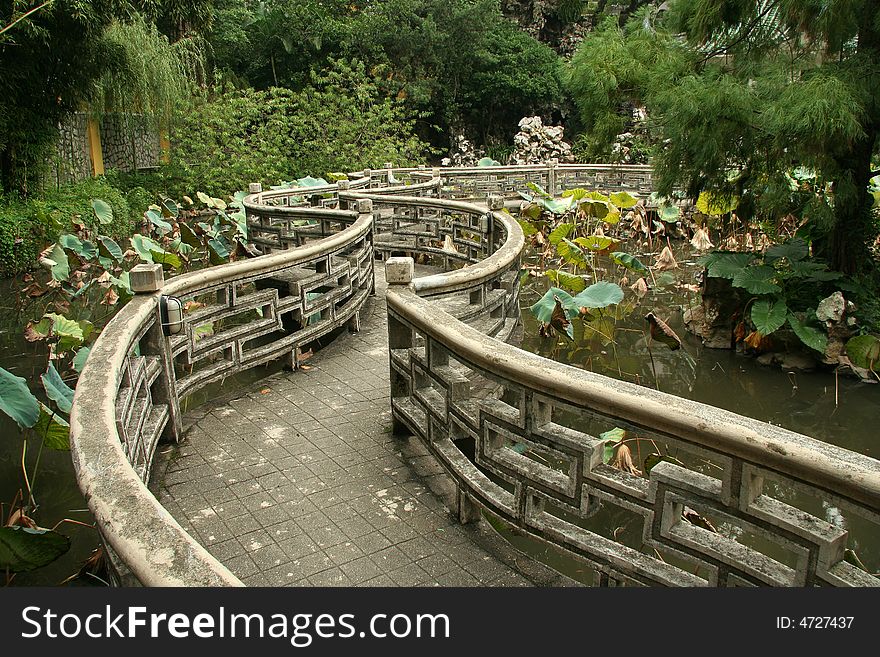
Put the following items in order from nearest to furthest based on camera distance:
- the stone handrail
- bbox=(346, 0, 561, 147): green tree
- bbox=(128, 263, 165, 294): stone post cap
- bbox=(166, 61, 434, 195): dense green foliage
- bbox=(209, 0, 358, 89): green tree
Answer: the stone handrail, bbox=(128, 263, 165, 294): stone post cap, bbox=(166, 61, 434, 195): dense green foliage, bbox=(209, 0, 358, 89): green tree, bbox=(346, 0, 561, 147): green tree

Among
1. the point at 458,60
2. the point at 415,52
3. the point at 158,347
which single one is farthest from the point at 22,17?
the point at 458,60

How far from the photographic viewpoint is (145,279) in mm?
3689

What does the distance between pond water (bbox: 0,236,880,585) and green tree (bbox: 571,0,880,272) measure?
169 cm

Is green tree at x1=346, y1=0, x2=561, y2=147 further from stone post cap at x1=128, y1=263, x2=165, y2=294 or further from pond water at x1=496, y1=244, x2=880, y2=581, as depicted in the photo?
stone post cap at x1=128, y1=263, x2=165, y2=294

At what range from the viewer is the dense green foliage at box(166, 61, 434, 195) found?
18781 mm

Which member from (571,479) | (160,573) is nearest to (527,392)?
(571,479)

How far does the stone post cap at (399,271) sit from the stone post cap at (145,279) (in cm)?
118

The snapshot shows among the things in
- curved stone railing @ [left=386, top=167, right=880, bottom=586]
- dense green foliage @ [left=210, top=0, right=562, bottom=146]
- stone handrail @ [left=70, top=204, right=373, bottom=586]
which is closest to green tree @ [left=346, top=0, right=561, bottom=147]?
dense green foliage @ [left=210, top=0, right=562, bottom=146]

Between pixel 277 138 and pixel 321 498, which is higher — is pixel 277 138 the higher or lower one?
the higher one

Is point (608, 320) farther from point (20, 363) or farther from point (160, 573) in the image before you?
point (160, 573)

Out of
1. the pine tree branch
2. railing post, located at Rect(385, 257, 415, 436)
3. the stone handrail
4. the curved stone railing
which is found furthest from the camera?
the pine tree branch

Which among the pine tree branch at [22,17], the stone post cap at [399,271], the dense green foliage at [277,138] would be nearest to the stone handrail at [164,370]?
the stone post cap at [399,271]

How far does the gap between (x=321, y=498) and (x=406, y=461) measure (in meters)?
0.54

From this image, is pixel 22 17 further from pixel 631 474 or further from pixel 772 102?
pixel 631 474
